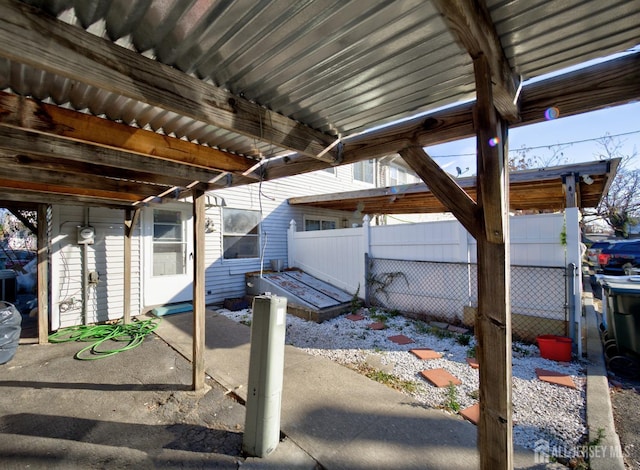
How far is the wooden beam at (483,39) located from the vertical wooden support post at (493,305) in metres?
0.11

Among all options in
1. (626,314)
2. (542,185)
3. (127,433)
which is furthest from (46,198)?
(542,185)

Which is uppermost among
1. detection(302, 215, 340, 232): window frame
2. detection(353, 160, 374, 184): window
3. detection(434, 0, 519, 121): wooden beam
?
detection(353, 160, 374, 184): window

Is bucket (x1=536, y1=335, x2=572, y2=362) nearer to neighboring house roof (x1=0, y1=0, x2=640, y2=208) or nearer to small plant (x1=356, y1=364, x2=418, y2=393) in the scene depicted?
small plant (x1=356, y1=364, x2=418, y2=393)

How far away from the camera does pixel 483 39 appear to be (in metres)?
1.13

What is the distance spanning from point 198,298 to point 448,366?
3197 millimetres

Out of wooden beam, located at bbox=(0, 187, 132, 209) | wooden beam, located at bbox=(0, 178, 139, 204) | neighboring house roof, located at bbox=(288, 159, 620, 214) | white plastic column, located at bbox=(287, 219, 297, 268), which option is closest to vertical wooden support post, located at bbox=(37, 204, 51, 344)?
wooden beam, located at bbox=(0, 187, 132, 209)

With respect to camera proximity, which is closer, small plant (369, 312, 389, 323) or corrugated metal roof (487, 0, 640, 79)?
corrugated metal roof (487, 0, 640, 79)

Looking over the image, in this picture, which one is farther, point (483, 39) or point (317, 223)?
point (317, 223)

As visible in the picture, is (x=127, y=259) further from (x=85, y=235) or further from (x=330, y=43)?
(x=330, y=43)

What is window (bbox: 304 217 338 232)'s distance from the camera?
9297 millimetres

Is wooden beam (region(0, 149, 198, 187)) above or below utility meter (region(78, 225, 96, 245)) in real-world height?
above

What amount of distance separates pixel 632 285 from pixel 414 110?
3851 mm

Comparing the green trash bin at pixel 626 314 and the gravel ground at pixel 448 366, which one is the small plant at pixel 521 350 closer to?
the gravel ground at pixel 448 366

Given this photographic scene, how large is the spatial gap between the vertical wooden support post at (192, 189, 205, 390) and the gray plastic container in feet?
9.23
